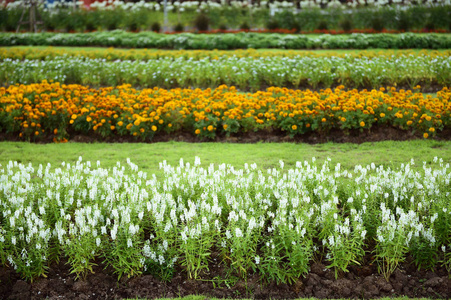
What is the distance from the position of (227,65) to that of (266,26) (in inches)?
417

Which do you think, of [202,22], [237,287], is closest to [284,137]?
[237,287]

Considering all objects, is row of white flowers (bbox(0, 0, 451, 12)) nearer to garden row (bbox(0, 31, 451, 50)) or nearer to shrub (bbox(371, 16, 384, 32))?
shrub (bbox(371, 16, 384, 32))

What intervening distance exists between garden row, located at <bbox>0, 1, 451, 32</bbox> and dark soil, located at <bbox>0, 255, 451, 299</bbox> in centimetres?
1909

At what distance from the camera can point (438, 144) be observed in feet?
25.6

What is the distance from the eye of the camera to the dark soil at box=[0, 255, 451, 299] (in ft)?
12.8

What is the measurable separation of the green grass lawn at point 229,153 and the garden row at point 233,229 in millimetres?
1861

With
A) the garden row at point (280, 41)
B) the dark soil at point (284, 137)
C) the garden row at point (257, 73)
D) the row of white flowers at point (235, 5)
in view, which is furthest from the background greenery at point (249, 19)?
the dark soil at point (284, 137)

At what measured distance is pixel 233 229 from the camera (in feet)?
13.5

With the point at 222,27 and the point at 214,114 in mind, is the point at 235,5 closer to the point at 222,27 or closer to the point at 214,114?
the point at 222,27

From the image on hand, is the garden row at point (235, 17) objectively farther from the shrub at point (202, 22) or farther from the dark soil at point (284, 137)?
the dark soil at point (284, 137)

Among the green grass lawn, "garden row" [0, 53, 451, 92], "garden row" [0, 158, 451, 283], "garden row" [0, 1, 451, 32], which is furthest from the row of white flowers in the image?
"garden row" [0, 158, 451, 283]

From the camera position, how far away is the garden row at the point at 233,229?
159 inches

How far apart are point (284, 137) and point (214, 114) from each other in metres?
1.43

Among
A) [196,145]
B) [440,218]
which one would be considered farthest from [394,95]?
[440,218]
